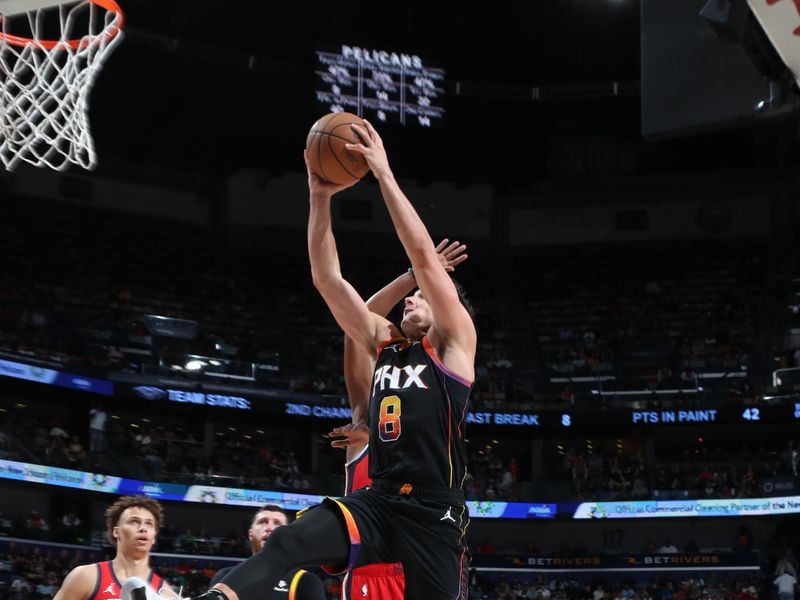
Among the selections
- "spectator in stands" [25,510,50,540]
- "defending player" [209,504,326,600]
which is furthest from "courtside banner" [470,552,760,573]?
"defending player" [209,504,326,600]

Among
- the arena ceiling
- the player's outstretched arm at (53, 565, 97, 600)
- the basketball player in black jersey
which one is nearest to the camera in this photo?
the basketball player in black jersey

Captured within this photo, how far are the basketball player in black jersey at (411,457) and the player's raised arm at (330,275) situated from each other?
11mm

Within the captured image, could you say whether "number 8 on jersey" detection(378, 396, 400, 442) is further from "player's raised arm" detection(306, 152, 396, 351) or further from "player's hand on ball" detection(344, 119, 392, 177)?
"player's hand on ball" detection(344, 119, 392, 177)

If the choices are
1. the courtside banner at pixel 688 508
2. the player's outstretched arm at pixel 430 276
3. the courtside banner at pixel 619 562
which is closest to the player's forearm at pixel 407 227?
the player's outstretched arm at pixel 430 276

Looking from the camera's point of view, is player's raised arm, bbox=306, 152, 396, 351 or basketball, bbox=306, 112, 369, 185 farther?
player's raised arm, bbox=306, 152, 396, 351

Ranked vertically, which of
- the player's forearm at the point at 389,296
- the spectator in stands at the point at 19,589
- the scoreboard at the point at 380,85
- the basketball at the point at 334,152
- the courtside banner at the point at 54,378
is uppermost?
the scoreboard at the point at 380,85

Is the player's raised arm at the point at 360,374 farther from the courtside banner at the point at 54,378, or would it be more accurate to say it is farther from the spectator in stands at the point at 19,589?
the courtside banner at the point at 54,378

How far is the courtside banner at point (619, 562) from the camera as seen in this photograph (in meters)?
21.6

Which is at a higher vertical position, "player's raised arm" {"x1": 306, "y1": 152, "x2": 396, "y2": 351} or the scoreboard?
the scoreboard

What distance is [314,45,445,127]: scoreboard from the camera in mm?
21359

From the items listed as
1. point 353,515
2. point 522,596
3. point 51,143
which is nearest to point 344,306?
point 353,515

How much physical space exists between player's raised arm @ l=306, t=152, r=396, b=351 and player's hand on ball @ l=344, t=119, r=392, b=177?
0.74 ft

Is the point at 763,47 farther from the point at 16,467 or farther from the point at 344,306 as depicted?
the point at 16,467

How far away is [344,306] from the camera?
4.07 m
